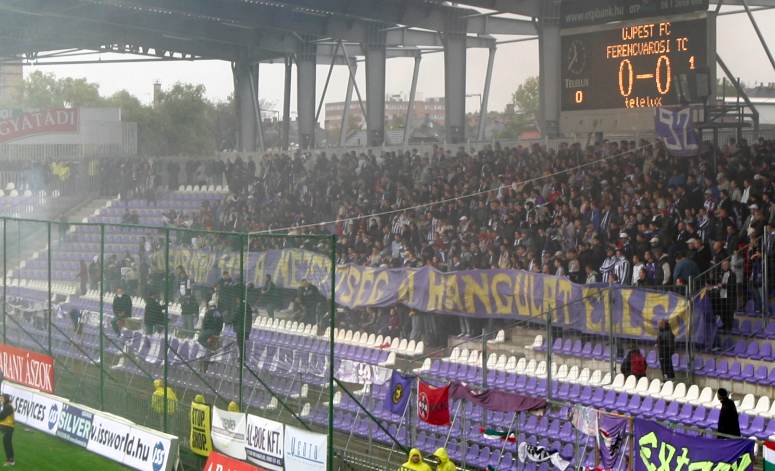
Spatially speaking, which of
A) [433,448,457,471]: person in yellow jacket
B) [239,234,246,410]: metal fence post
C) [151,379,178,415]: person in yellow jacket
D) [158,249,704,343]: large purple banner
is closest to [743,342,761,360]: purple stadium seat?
[158,249,704,343]: large purple banner

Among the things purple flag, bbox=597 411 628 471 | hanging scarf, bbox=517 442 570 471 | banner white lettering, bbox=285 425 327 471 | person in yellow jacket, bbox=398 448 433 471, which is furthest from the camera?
hanging scarf, bbox=517 442 570 471

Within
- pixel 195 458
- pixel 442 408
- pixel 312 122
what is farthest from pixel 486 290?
pixel 312 122

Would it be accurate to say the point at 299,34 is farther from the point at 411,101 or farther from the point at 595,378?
the point at 595,378

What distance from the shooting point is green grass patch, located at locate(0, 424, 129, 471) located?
19203 mm

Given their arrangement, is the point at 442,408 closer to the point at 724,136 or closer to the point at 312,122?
the point at 724,136

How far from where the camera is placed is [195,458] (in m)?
17.9

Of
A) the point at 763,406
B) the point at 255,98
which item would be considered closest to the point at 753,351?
the point at 763,406

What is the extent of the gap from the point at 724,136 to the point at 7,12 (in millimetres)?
24278

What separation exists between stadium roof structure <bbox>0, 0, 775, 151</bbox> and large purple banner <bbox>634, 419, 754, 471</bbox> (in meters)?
15.9

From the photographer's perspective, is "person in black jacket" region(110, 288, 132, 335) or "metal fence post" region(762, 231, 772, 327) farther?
"person in black jacket" region(110, 288, 132, 335)

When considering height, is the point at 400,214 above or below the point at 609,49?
below

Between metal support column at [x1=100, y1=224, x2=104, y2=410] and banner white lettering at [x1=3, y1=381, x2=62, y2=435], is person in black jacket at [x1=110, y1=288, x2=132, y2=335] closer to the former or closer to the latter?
metal support column at [x1=100, y1=224, x2=104, y2=410]

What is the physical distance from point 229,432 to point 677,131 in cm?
1008

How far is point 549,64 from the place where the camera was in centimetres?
2817
